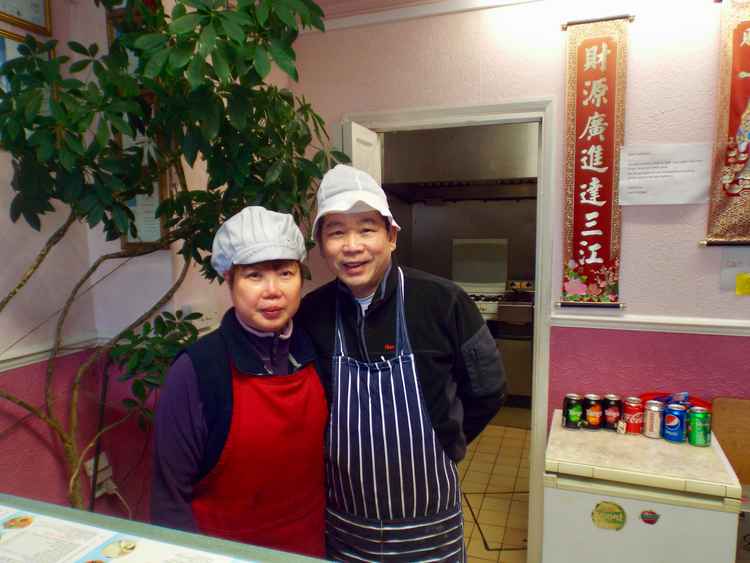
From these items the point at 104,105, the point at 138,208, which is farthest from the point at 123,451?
the point at 104,105

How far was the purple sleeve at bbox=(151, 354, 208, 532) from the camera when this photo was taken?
41.3 inches

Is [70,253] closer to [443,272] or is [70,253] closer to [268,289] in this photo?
[268,289]

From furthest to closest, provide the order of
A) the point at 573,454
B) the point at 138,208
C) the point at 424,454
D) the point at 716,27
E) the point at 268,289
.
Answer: the point at 138,208
the point at 716,27
the point at 573,454
the point at 424,454
the point at 268,289

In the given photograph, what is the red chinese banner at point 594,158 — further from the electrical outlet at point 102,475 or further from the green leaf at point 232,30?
the electrical outlet at point 102,475

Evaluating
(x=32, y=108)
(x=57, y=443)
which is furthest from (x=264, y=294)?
(x=57, y=443)

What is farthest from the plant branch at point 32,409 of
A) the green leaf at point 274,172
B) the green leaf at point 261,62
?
the green leaf at point 261,62

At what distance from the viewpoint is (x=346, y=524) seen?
1.29 meters

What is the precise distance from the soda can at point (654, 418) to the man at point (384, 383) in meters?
1.00

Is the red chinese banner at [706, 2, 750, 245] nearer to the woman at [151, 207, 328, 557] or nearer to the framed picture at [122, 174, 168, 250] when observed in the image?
the woman at [151, 207, 328, 557]

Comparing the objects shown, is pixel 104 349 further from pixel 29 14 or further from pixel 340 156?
pixel 29 14

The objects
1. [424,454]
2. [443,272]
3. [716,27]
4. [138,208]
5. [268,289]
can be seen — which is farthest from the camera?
[443,272]

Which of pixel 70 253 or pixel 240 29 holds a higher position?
pixel 240 29

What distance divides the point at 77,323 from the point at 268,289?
1331 mm

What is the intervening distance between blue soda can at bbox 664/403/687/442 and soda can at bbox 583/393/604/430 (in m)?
0.23
